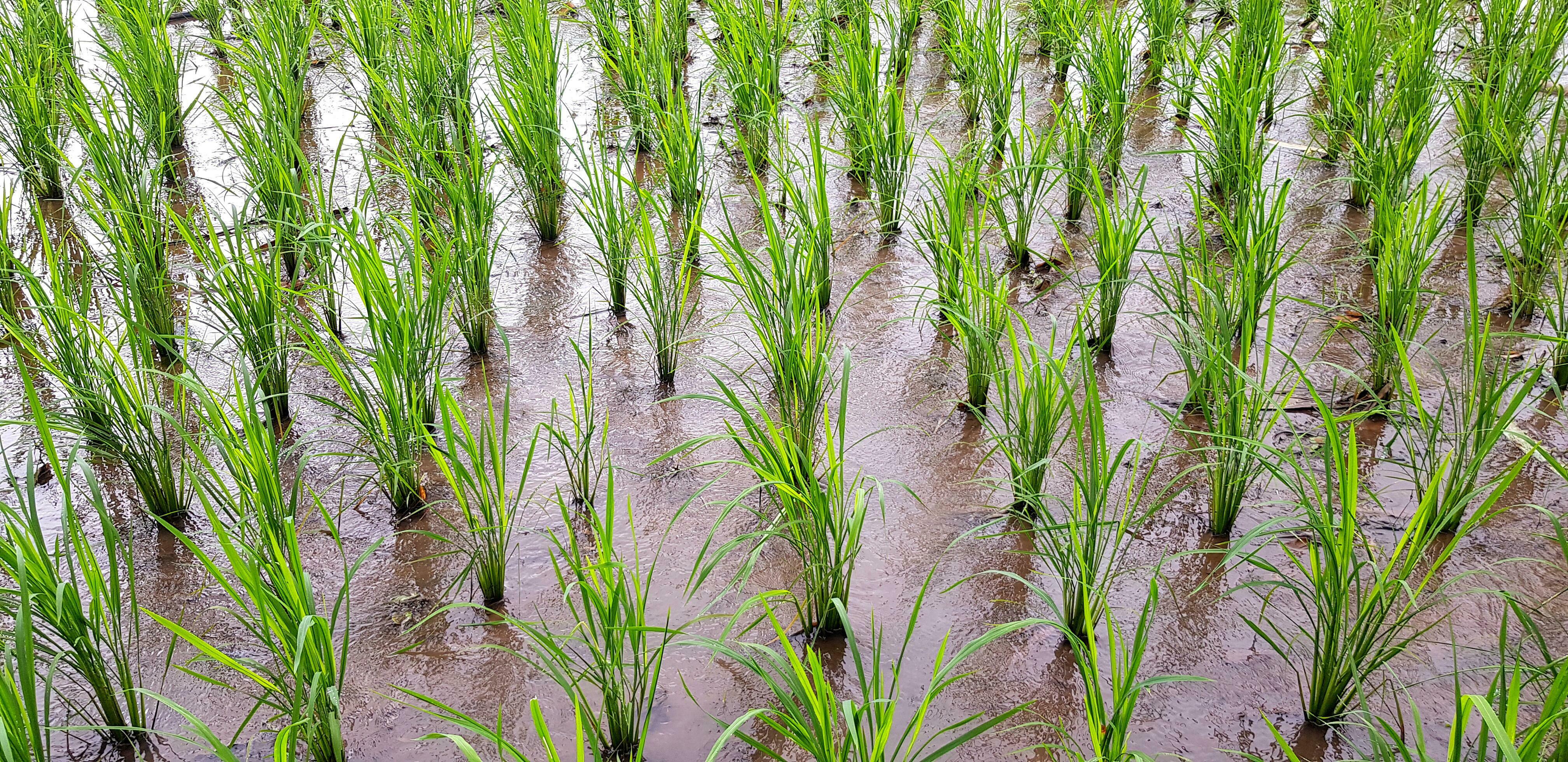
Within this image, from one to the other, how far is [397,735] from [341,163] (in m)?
2.88

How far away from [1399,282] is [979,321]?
3.24ft

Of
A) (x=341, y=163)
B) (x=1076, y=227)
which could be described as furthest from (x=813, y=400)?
(x=341, y=163)

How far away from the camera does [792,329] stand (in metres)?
2.49

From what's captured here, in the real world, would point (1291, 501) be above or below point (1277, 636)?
above

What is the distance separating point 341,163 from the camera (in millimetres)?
4211

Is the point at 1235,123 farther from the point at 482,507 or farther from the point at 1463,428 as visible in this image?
the point at 482,507

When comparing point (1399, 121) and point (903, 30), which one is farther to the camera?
point (903, 30)

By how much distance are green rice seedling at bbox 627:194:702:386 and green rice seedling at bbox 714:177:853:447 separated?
181 mm

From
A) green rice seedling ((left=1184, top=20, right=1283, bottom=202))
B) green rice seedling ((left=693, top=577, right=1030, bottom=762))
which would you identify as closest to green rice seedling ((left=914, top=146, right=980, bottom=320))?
green rice seedling ((left=1184, top=20, right=1283, bottom=202))

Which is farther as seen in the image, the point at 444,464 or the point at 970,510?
the point at 970,510

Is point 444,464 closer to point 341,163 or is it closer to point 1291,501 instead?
point 1291,501

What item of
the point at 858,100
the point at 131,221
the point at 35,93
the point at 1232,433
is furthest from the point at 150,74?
the point at 1232,433

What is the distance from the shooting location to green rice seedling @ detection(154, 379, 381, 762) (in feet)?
5.56

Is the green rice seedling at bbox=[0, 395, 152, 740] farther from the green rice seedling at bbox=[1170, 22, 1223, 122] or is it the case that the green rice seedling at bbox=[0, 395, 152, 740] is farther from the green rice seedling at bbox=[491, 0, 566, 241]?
the green rice seedling at bbox=[1170, 22, 1223, 122]
